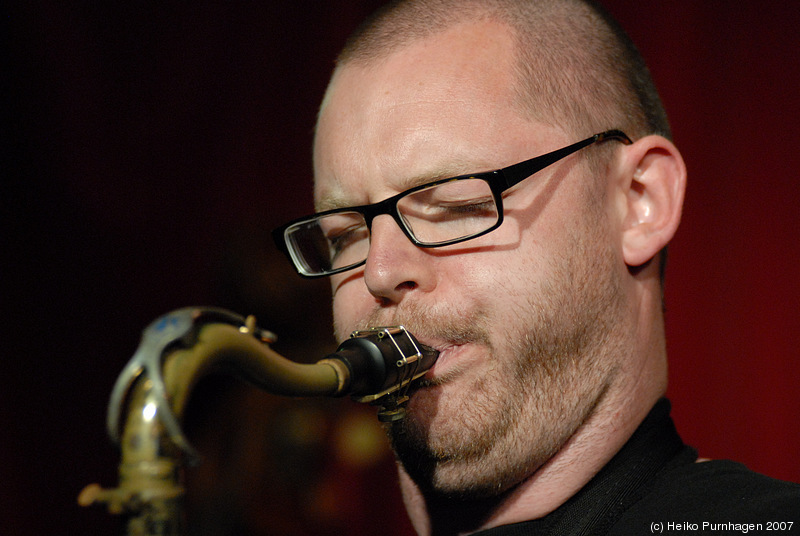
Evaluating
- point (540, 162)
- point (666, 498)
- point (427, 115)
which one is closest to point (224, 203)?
point (427, 115)

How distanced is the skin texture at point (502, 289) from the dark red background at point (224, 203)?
136 cm

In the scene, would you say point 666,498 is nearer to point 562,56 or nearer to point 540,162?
point 540,162

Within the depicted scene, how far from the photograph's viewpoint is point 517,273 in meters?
1.51

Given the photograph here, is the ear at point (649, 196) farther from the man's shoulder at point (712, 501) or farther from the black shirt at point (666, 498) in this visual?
the man's shoulder at point (712, 501)

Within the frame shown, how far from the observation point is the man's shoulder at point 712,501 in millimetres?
1271

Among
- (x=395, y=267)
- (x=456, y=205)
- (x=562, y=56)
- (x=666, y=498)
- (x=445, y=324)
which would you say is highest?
(x=562, y=56)

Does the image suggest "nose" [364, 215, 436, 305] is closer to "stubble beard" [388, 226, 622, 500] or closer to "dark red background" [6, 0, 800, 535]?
"stubble beard" [388, 226, 622, 500]

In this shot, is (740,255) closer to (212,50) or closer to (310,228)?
(310,228)

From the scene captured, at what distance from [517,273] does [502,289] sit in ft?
0.17

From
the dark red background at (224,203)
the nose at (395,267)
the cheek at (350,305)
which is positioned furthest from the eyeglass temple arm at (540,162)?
the dark red background at (224,203)

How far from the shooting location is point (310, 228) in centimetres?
194

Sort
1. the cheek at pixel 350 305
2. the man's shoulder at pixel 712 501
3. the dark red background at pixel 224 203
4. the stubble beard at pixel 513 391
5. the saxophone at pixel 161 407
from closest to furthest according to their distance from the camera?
the saxophone at pixel 161 407 < the man's shoulder at pixel 712 501 < the stubble beard at pixel 513 391 < the cheek at pixel 350 305 < the dark red background at pixel 224 203

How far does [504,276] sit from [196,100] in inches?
115

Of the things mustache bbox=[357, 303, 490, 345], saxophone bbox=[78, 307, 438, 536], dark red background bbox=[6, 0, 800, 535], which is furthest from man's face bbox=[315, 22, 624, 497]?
dark red background bbox=[6, 0, 800, 535]
